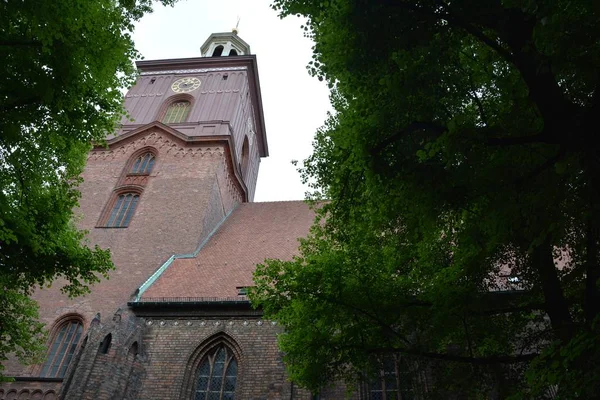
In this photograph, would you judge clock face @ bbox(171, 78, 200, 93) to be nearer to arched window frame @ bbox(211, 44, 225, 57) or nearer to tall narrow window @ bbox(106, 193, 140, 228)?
arched window frame @ bbox(211, 44, 225, 57)

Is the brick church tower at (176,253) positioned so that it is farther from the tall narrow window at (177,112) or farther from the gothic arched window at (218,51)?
the gothic arched window at (218,51)

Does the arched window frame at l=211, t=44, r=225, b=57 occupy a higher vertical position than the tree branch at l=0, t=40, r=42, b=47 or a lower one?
higher

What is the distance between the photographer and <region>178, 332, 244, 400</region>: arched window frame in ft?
35.6

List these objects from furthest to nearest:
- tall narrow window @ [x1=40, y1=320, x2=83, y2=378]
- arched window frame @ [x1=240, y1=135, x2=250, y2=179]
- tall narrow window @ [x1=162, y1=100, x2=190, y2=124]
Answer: arched window frame @ [x1=240, y1=135, x2=250, y2=179]
tall narrow window @ [x1=162, y1=100, x2=190, y2=124]
tall narrow window @ [x1=40, y1=320, x2=83, y2=378]

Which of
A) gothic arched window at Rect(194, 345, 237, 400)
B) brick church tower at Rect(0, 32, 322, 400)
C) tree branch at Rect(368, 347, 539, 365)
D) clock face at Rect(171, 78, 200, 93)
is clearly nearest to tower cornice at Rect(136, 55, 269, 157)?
brick church tower at Rect(0, 32, 322, 400)

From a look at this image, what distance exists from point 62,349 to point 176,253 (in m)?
4.27

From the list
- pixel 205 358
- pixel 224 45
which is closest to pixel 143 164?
pixel 205 358

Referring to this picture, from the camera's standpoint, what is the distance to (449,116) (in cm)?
590

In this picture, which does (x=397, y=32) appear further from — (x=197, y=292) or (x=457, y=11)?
(x=197, y=292)

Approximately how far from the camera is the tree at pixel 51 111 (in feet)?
19.6

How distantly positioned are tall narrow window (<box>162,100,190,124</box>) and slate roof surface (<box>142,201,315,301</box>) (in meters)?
5.49

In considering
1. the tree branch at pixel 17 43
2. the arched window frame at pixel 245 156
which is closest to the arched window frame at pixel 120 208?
the arched window frame at pixel 245 156

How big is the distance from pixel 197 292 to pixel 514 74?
9.77 m

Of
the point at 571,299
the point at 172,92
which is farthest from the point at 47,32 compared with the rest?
the point at 172,92
